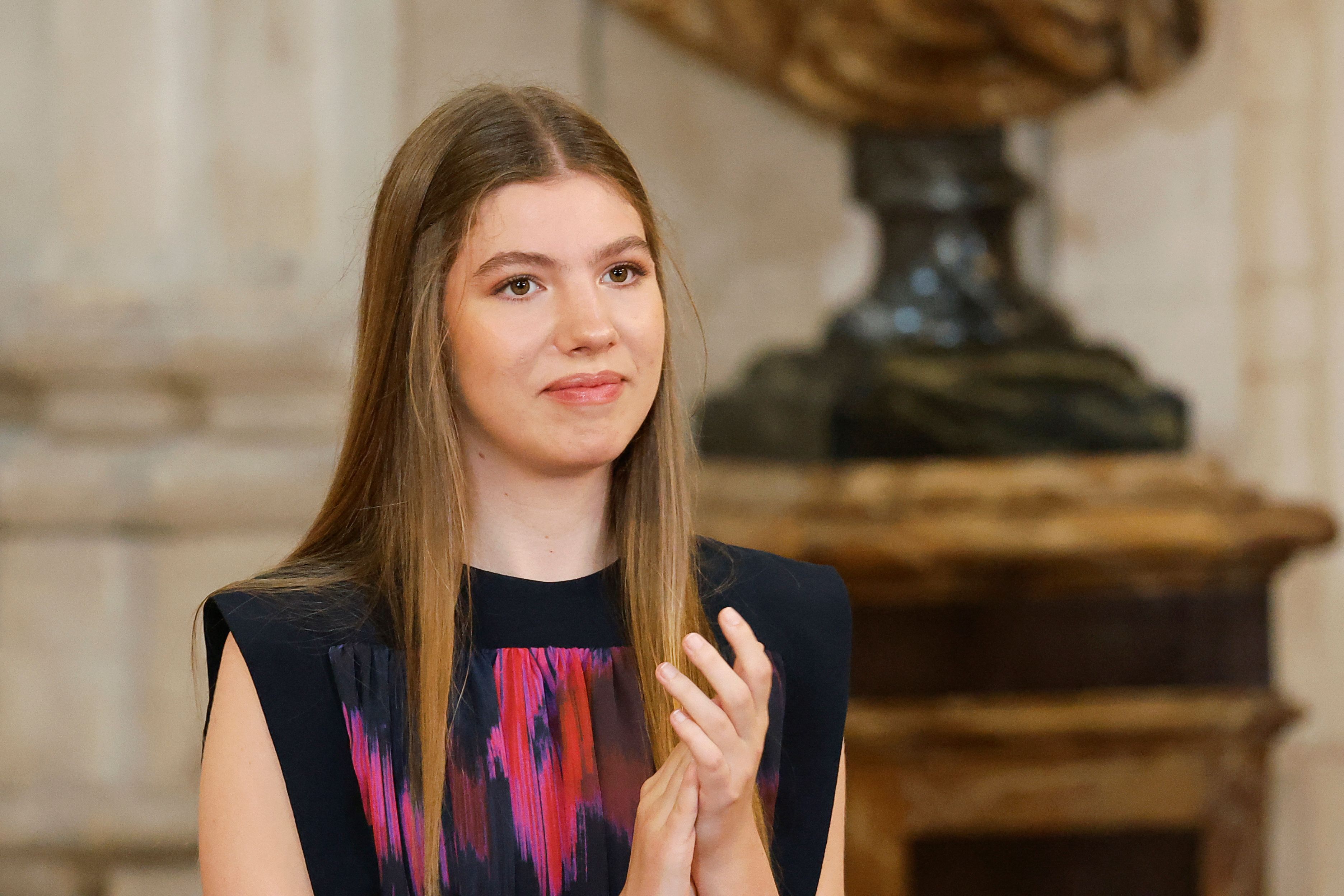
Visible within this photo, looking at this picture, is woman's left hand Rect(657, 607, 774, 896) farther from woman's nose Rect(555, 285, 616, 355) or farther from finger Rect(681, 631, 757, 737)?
woman's nose Rect(555, 285, 616, 355)

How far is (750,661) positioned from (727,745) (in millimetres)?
67

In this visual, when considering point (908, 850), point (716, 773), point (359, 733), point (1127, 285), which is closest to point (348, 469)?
point (359, 733)

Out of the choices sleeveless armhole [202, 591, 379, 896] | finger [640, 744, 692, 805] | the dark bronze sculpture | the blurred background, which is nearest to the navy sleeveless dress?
sleeveless armhole [202, 591, 379, 896]

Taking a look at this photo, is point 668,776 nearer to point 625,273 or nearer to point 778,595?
point 778,595

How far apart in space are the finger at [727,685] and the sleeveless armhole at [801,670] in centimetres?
27

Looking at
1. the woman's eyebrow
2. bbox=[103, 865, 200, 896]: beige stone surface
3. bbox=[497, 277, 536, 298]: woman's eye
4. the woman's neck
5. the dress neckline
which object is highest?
the woman's eyebrow

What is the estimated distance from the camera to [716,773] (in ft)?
4.05

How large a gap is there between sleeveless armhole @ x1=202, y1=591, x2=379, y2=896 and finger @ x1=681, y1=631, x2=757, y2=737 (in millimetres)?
341

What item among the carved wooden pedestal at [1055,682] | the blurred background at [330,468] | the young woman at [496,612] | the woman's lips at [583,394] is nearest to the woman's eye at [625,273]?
the young woman at [496,612]

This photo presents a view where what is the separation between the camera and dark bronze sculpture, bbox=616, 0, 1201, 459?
107 inches

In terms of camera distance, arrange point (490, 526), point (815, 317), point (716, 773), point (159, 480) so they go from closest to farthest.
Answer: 1. point (716, 773)
2. point (490, 526)
3. point (159, 480)
4. point (815, 317)

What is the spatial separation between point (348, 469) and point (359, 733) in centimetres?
26

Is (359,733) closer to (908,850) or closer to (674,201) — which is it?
(908,850)

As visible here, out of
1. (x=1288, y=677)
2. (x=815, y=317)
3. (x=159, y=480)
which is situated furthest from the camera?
(x=815, y=317)
